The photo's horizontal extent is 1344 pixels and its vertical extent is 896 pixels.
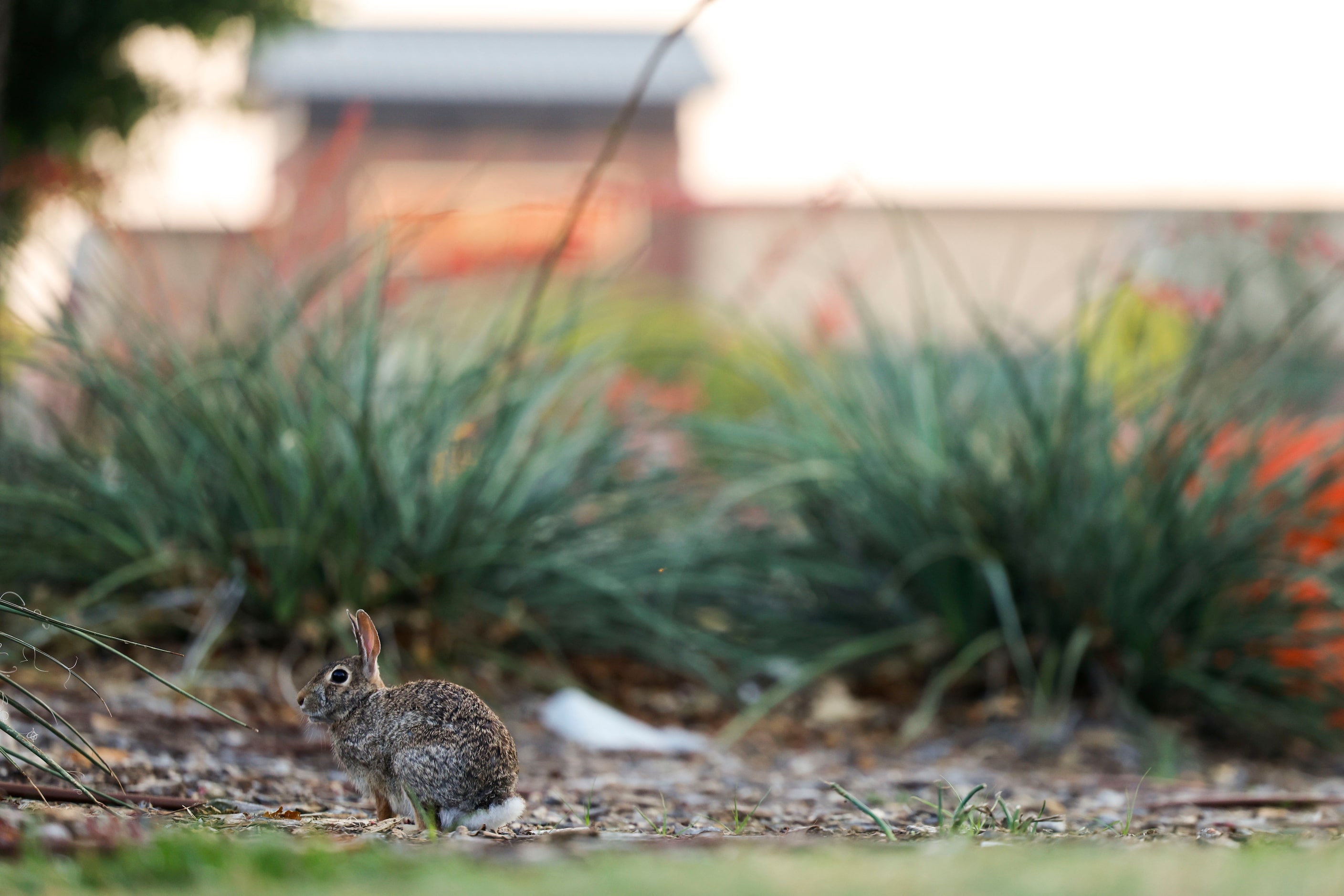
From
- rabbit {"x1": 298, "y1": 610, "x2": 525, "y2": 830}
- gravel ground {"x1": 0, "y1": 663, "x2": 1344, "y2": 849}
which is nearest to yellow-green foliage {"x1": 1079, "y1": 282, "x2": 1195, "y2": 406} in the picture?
gravel ground {"x1": 0, "y1": 663, "x2": 1344, "y2": 849}

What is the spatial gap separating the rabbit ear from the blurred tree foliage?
10.8 feet

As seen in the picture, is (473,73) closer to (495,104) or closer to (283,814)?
(495,104)

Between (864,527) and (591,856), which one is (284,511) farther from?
(591,856)

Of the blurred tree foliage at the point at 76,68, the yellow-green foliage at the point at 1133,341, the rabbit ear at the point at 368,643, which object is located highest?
the blurred tree foliage at the point at 76,68

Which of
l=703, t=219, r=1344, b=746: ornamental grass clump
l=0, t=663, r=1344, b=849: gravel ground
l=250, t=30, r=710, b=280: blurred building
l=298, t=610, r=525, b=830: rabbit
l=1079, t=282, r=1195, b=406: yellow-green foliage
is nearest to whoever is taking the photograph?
l=298, t=610, r=525, b=830: rabbit

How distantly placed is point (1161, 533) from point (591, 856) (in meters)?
2.51

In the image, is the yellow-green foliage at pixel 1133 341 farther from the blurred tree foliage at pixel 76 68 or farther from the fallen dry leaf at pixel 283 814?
the blurred tree foliage at pixel 76 68

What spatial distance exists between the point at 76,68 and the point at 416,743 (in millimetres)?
4062

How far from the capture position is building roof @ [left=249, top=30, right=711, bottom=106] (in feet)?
56.5

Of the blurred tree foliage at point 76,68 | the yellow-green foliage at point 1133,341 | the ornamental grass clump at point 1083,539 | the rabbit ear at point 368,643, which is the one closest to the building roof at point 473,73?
the blurred tree foliage at point 76,68

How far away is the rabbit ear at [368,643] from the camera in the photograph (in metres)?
2.11

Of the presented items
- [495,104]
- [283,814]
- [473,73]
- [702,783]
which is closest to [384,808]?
[283,814]

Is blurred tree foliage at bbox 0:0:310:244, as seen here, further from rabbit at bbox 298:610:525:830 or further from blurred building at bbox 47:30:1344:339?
rabbit at bbox 298:610:525:830

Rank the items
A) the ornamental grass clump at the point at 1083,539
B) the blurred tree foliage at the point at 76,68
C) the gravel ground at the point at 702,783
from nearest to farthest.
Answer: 1. the gravel ground at the point at 702,783
2. the ornamental grass clump at the point at 1083,539
3. the blurred tree foliage at the point at 76,68
